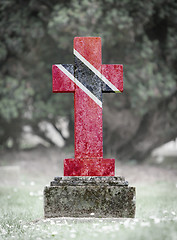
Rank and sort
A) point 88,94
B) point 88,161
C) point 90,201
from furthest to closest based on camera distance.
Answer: point 88,94
point 88,161
point 90,201

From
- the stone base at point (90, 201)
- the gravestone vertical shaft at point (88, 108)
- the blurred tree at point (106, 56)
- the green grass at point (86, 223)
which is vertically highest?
the blurred tree at point (106, 56)

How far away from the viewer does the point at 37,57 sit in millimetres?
10852

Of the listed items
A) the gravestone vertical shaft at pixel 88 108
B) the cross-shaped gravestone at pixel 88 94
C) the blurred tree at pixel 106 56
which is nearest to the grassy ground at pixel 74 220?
the cross-shaped gravestone at pixel 88 94

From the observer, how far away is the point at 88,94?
4738mm

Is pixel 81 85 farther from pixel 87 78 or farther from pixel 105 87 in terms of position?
pixel 105 87

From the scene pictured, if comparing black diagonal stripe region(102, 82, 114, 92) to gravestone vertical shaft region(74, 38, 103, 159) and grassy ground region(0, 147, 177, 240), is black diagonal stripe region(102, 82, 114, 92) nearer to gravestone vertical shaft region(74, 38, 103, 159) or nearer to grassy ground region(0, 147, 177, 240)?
gravestone vertical shaft region(74, 38, 103, 159)

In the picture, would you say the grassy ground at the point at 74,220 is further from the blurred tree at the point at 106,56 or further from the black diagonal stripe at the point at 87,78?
the black diagonal stripe at the point at 87,78

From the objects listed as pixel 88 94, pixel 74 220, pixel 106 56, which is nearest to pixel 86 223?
pixel 74 220

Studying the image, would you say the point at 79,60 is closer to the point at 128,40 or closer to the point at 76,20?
the point at 76,20

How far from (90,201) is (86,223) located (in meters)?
0.32

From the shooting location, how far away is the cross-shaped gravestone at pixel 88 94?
4.62m

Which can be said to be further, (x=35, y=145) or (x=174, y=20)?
(x=35, y=145)

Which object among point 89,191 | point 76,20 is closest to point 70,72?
point 89,191

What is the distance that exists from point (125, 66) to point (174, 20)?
1.94m
